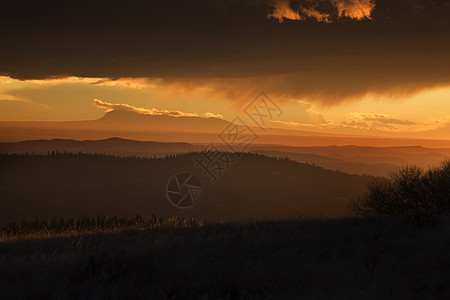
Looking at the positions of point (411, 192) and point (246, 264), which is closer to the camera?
point (246, 264)

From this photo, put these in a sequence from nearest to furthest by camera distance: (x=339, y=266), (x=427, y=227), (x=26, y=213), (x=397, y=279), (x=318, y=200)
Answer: (x=397, y=279) → (x=339, y=266) → (x=427, y=227) → (x=26, y=213) → (x=318, y=200)

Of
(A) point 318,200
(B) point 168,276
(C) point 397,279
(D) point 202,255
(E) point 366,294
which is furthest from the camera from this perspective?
(A) point 318,200

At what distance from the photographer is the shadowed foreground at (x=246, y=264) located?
824cm

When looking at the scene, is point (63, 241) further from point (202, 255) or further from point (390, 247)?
point (390, 247)

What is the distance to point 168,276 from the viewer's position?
9.37m

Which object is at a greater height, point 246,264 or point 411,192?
point 411,192

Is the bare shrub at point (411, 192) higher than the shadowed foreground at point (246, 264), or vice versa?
the bare shrub at point (411, 192)

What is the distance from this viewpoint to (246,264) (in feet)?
32.8

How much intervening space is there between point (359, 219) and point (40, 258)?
11662 mm

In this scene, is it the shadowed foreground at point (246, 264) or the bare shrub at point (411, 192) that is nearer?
the shadowed foreground at point (246, 264)

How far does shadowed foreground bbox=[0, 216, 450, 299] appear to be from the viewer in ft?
27.0

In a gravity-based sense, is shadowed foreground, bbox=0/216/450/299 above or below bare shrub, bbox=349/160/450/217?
below

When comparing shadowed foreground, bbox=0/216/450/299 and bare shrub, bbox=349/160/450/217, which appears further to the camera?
bare shrub, bbox=349/160/450/217

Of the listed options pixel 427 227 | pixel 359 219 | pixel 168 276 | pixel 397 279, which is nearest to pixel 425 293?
pixel 397 279
